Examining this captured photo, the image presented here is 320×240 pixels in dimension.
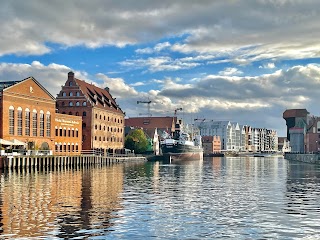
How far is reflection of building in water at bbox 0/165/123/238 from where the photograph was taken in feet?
89.6

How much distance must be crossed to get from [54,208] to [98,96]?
11262cm

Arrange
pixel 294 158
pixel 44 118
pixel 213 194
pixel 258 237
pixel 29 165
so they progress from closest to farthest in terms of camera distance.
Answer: pixel 258 237 → pixel 213 194 → pixel 29 165 → pixel 44 118 → pixel 294 158

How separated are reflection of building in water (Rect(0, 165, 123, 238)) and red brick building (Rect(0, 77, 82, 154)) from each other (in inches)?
1803

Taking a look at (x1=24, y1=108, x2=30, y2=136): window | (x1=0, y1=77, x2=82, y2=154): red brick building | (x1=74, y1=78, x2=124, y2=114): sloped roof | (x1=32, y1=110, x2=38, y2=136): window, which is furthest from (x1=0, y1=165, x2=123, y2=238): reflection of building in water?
(x1=74, y1=78, x2=124, y2=114): sloped roof

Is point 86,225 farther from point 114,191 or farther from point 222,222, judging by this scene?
point 114,191

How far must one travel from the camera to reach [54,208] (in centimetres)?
3512

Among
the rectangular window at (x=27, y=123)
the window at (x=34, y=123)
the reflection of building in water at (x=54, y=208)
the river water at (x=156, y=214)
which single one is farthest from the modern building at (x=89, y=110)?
the river water at (x=156, y=214)

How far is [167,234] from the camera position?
26375 millimetres

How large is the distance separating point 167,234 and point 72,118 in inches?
3962

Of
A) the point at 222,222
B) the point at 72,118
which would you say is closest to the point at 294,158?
the point at 72,118

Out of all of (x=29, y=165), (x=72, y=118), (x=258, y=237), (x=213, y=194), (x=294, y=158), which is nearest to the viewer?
(x=258, y=237)

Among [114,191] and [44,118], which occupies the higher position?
[44,118]

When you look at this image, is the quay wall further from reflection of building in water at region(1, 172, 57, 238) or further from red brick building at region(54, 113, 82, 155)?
reflection of building in water at region(1, 172, 57, 238)

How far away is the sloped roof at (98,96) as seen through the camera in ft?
450
